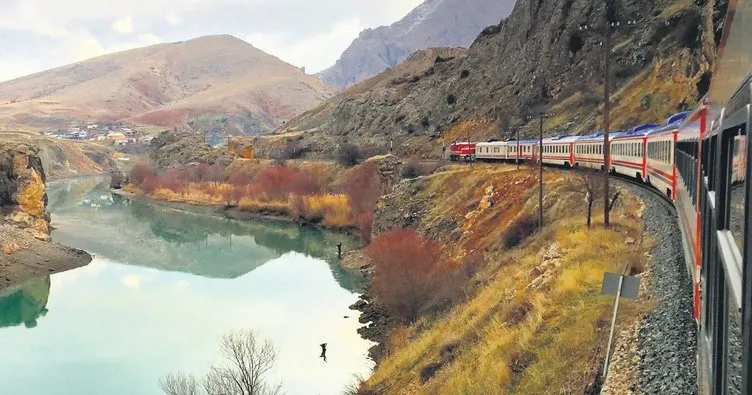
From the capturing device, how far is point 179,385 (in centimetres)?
2508

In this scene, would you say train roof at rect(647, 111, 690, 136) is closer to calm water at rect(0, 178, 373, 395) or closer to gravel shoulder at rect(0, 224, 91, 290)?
calm water at rect(0, 178, 373, 395)

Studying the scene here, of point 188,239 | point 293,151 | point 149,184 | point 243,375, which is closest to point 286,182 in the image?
point 188,239

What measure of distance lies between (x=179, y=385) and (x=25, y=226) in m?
52.2

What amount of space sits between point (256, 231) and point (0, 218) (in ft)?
94.1

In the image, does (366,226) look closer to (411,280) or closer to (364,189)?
(364,189)

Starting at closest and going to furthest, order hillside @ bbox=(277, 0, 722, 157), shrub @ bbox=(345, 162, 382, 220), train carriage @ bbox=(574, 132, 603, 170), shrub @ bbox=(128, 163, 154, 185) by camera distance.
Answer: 1. train carriage @ bbox=(574, 132, 603, 170)
2. hillside @ bbox=(277, 0, 722, 157)
3. shrub @ bbox=(345, 162, 382, 220)
4. shrub @ bbox=(128, 163, 154, 185)

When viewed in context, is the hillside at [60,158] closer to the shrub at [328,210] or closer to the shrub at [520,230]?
the shrub at [328,210]

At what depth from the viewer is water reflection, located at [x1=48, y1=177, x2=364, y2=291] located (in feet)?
184

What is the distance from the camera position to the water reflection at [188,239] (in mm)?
56062

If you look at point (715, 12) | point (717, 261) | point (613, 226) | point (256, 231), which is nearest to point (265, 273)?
point (256, 231)

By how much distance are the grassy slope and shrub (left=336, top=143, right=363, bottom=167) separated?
189 ft

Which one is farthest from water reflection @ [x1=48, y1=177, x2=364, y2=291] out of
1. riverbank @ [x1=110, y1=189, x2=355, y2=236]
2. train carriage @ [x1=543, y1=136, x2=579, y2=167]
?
train carriage @ [x1=543, y1=136, x2=579, y2=167]

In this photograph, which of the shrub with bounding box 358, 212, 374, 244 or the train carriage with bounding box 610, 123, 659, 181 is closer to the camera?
the train carriage with bounding box 610, 123, 659, 181

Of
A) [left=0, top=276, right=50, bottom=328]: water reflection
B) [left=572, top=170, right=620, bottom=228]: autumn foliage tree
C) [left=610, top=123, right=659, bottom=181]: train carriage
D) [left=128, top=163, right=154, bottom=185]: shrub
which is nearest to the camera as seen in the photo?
[left=572, top=170, right=620, bottom=228]: autumn foliage tree
